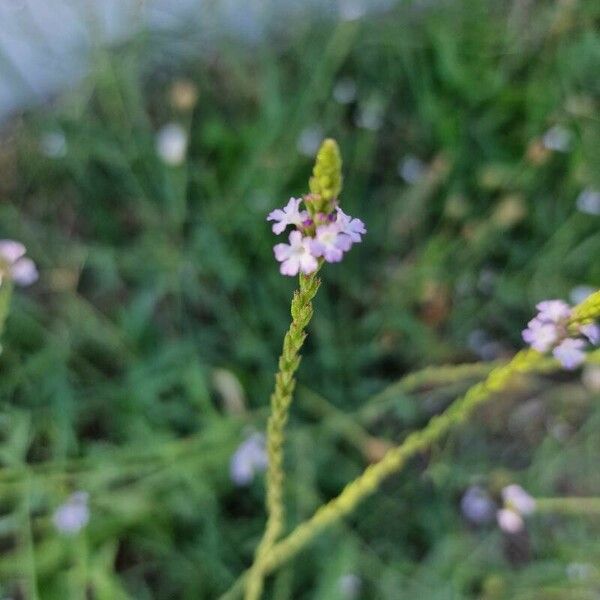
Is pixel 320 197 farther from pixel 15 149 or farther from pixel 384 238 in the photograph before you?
pixel 15 149

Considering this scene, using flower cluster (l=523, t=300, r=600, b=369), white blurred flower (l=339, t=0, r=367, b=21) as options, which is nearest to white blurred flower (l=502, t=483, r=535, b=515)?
flower cluster (l=523, t=300, r=600, b=369)

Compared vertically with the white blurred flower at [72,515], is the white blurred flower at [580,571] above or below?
below

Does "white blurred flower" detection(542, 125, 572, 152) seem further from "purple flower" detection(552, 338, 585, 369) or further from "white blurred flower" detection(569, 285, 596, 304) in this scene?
"purple flower" detection(552, 338, 585, 369)

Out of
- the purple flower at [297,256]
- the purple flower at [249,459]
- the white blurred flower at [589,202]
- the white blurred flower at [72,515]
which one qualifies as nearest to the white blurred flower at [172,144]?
the purple flower at [249,459]

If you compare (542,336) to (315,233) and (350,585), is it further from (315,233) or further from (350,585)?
(350,585)

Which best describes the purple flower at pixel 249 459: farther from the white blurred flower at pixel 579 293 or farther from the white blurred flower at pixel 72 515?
the white blurred flower at pixel 579 293

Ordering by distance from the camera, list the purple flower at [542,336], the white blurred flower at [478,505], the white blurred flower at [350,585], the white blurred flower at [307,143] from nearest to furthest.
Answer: the purple flower at [542,336]
the white blurred flower at [350,585]
the white blurred flower at [478,505]
the white blurred flower at [307,143]
